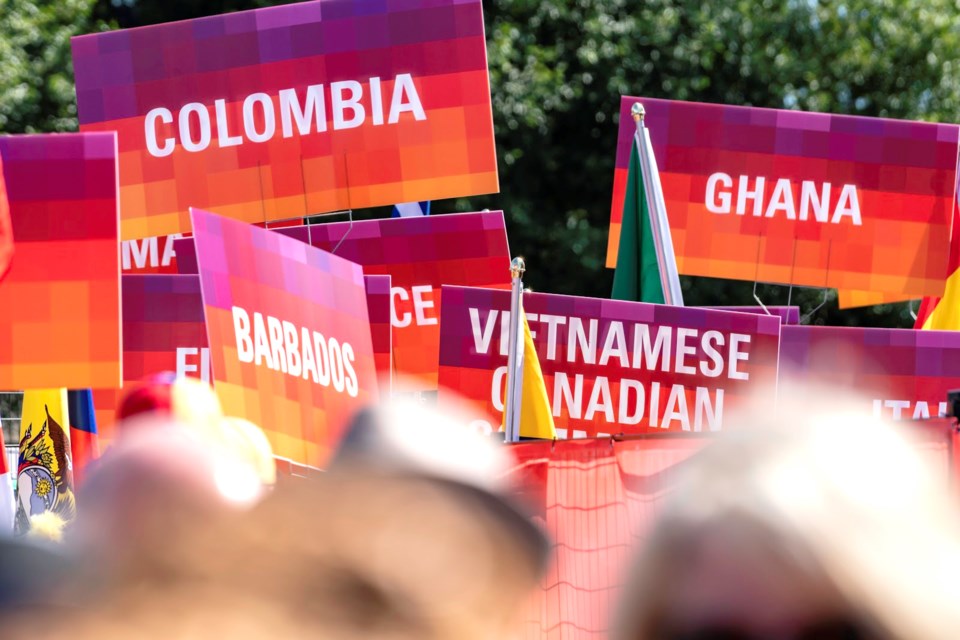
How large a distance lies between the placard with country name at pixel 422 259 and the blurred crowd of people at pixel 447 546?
→ 18.0ft

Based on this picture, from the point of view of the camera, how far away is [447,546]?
829 millimetres

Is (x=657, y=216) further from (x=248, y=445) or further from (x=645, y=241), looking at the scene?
(x=248, y=445)

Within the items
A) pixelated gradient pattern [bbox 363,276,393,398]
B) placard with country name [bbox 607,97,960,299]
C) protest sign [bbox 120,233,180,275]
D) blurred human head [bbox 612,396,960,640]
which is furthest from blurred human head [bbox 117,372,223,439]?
protest sign [bbox 120,233,180,275]

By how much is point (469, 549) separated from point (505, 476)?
18 cm

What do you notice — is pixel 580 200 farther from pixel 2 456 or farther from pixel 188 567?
pixel 188 567

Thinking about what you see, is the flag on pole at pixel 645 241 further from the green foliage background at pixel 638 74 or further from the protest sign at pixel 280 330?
the green foliage background at pixel 638 74

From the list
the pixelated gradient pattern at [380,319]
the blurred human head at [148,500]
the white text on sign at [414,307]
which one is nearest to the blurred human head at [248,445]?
the blurred human head at [148,500]

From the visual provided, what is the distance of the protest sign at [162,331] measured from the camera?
5410 mm

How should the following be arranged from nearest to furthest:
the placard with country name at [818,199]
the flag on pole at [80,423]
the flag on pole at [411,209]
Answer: the flag on pole at [80,423], the placard with country name at [818,199], the flag on pole at [411,209]

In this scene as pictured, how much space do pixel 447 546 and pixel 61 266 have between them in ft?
12.8

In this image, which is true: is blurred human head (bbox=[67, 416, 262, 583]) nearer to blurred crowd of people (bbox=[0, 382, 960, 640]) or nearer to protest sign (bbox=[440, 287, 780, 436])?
blurred crowd of people (bbox=[0, 382, 960, 640])

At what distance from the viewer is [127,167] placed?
5.76m

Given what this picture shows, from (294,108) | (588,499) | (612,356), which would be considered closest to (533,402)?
(612,356)

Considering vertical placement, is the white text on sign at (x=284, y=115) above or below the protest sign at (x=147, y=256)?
above
